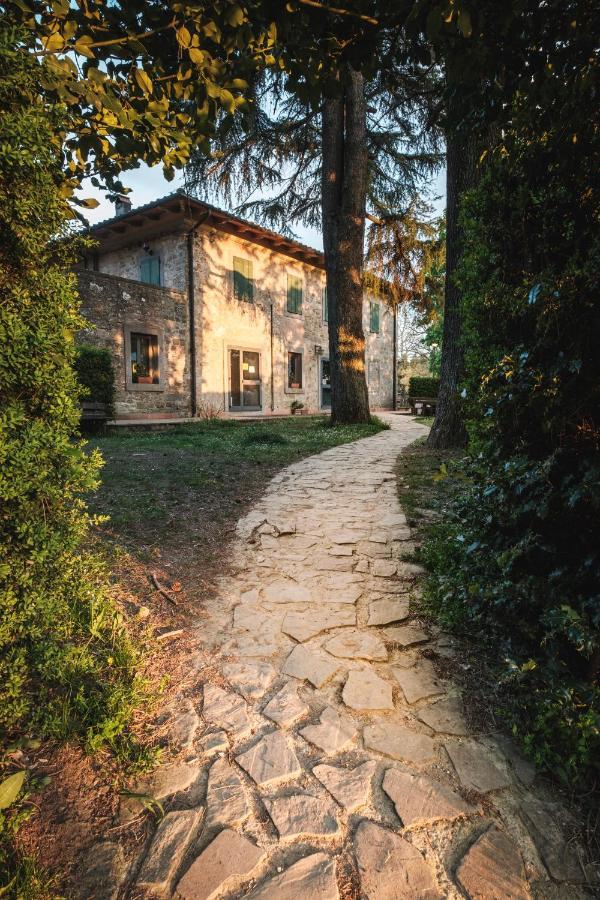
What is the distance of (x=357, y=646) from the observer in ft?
8.16

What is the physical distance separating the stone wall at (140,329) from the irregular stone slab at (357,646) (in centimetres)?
1145

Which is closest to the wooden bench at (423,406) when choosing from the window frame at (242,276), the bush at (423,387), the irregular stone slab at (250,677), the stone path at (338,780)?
the bush at (423,387)

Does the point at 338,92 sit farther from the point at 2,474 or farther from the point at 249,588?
the point at 249,588

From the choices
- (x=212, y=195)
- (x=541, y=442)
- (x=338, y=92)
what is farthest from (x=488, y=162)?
(x=212, y=195)

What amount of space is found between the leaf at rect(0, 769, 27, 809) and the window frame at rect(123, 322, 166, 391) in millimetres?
12552

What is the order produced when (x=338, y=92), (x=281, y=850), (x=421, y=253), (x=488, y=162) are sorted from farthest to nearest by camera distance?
(x=421, y=253)
(x=488, y=162)
(x=338, y=92)
(x=281, y=850)

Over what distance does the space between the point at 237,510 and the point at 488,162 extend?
3828 millimetres

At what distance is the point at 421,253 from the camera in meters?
11.8

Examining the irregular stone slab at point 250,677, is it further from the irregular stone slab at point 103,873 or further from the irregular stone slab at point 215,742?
the irregular stone slab at point 103,873

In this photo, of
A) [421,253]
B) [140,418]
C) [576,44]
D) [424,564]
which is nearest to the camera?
[576,44]

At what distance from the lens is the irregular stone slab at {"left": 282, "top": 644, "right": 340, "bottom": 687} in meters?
2.24

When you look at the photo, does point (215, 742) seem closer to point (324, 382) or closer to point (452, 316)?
point (452, 316)

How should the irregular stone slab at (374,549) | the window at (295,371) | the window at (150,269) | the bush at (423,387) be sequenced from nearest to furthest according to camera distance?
1. the irregular stone slab at (374,549)
2. the window at (150,269)
3. the window at (295,371)
4. the bush at (423,387)

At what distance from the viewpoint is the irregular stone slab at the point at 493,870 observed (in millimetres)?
1273
